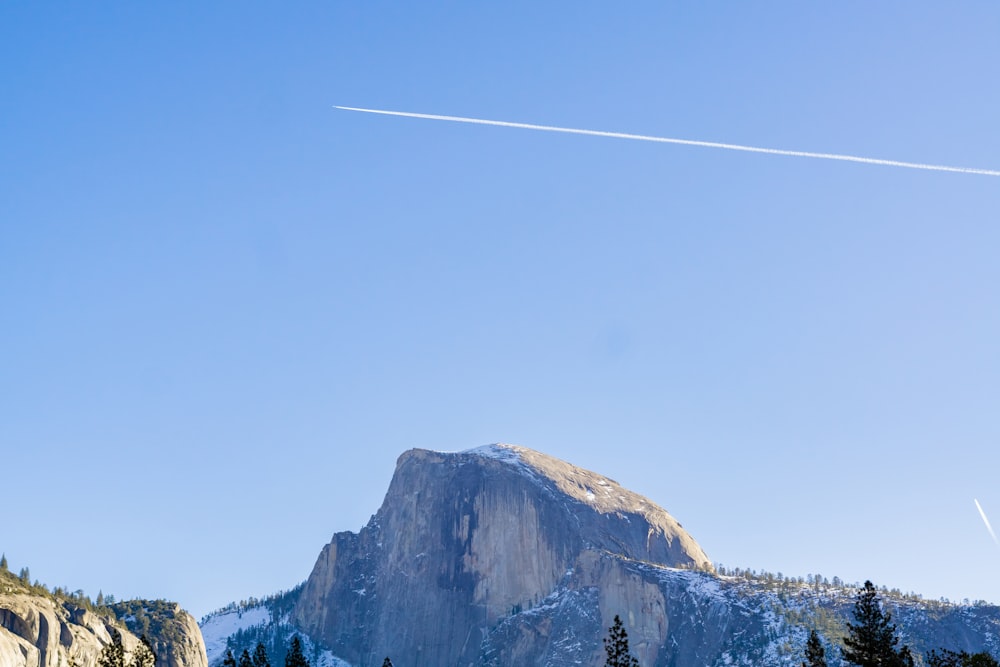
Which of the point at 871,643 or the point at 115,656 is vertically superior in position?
the point at 871,643

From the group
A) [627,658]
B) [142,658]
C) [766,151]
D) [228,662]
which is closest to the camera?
[766,151]

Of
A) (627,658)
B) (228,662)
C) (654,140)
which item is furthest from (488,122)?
(228,662)

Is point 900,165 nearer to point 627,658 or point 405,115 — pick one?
point 405,115

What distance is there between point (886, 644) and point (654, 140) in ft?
212

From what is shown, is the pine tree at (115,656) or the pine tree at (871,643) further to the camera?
the pine tree at (871,643)

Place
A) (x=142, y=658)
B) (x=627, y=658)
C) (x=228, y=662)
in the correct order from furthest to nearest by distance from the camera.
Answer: (x=228, y=662), (x=627, y=658), (x=142, y=658)

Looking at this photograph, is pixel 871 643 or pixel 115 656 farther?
pixel 871 643

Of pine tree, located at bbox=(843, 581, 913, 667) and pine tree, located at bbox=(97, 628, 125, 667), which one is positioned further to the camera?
pine tree, located at bbox=(843, 581, 913, 667)

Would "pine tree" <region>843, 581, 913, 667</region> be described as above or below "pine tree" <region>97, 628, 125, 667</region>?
above

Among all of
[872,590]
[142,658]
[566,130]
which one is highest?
[566,130]

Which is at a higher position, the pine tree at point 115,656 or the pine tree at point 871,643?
the pine tree at point 871,643

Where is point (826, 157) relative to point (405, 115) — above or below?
below

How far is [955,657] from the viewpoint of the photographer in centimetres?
13338

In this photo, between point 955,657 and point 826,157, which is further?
point 955,657
